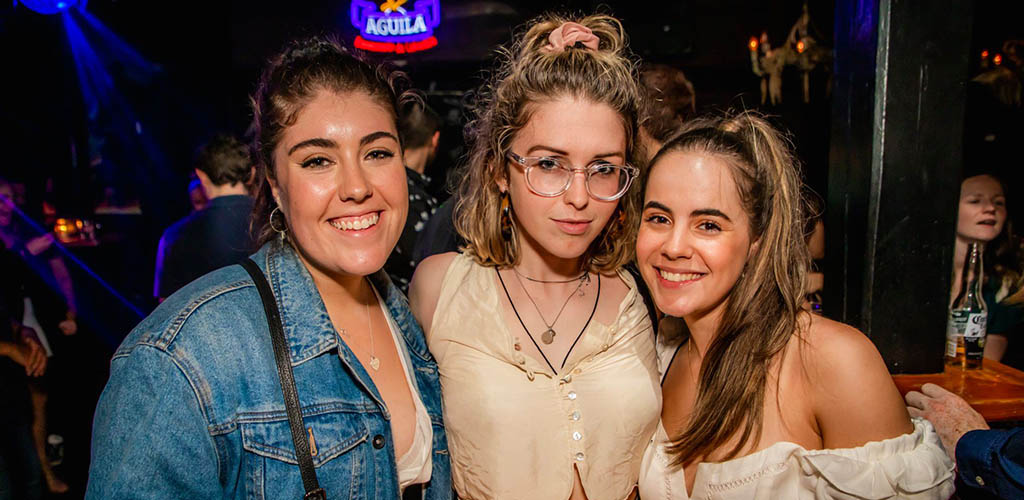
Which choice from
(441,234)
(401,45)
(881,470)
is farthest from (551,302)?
(401,45)

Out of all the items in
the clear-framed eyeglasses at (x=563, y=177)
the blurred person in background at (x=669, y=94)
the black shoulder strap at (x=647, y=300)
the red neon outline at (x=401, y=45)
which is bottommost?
the black shoulder strap at (x=647, y=300)

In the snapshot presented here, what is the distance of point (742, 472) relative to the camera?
4.99 ft

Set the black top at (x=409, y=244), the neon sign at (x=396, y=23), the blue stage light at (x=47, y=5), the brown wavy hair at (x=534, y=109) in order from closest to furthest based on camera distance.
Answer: the brown wavy hair at (x=534, y=109) → the black top at (x=409, y=244) → the blue stage light at (x=47, y=5) → the neon sign at (x=396, y=23)

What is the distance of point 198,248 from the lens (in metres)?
3.19

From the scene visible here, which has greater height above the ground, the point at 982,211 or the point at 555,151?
the point at 555,151

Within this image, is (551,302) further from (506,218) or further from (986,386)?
(986,386)

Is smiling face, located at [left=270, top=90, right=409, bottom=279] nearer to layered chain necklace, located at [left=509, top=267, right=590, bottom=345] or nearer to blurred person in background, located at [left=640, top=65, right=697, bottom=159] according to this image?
layered chain necklace, located at [left=509, top=267, right=590, bottom=345]

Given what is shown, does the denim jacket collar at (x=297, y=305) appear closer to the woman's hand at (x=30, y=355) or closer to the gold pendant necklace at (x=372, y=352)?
the gold pendant necklace at (x=372, y=352)

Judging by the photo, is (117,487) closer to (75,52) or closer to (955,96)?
(955,96)

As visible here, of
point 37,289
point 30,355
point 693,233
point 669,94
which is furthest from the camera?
point 37,289

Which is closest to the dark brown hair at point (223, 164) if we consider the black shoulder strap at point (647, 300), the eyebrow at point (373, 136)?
the eyebrow at point (373, 136)

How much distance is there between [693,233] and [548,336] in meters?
0.56

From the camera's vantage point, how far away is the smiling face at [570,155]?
1684 mm

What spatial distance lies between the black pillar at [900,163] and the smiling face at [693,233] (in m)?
0.75
